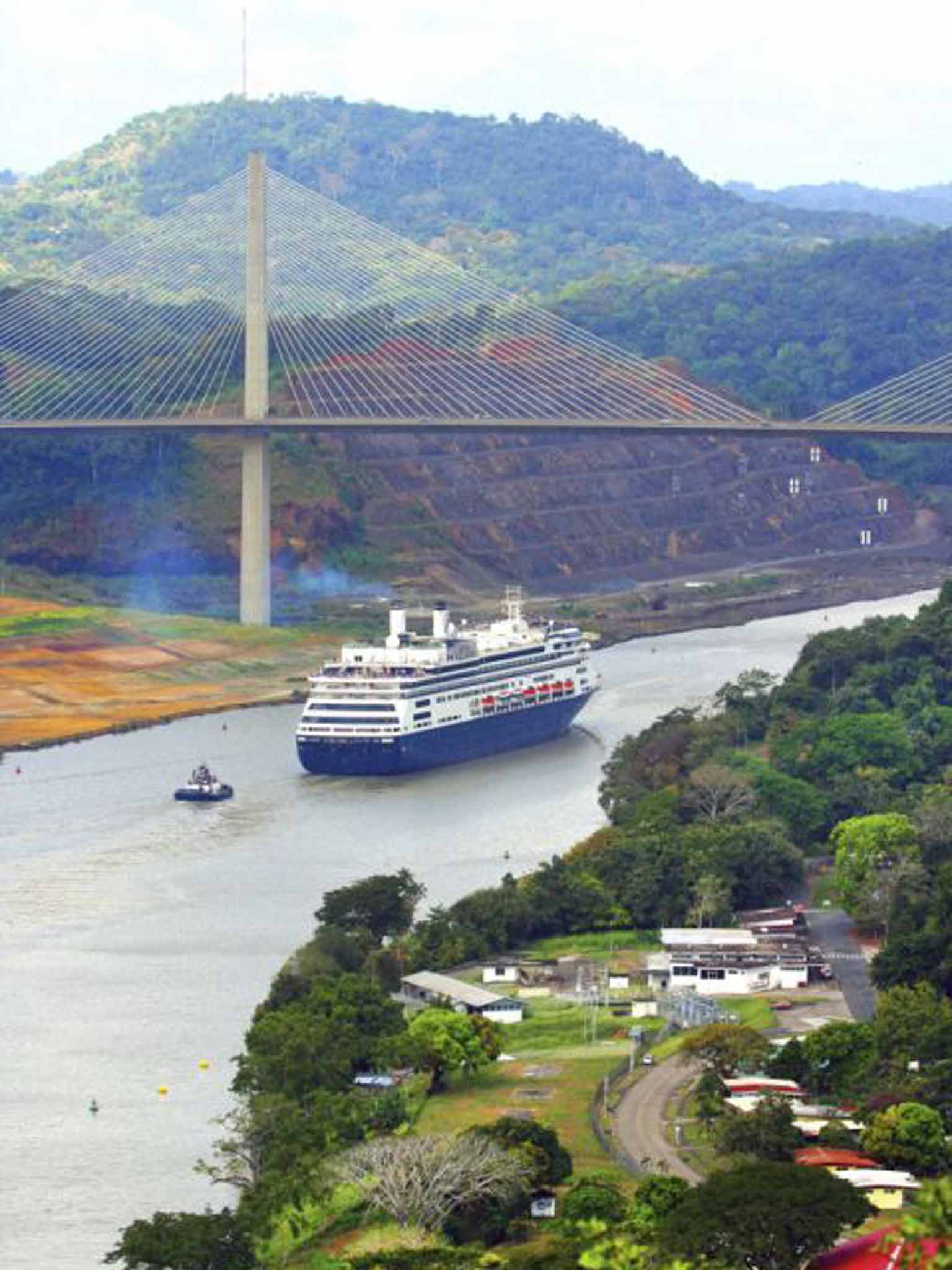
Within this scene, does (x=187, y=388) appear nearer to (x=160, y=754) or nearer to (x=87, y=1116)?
(x=160, y=754)

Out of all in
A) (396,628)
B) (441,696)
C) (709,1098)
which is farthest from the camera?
(396,628)

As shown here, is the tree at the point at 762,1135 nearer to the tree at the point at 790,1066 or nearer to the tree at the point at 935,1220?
the tree at the point at 790,1066

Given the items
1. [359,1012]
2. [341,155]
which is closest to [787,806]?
[359,1012]

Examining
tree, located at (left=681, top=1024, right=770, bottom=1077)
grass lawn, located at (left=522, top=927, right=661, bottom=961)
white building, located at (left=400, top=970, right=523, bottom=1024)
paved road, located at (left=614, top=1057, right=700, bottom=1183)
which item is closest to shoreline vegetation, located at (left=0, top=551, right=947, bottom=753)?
grass lawn, located at (left=522, top=927, right=661, bottom=961)

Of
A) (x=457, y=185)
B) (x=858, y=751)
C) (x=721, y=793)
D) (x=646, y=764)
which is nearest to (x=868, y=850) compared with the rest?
(x=721, y=793)

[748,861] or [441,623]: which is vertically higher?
[441,623]

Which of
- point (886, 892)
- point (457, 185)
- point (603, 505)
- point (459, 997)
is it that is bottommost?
point (459, 997)

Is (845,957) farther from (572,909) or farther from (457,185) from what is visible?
(457,185)
